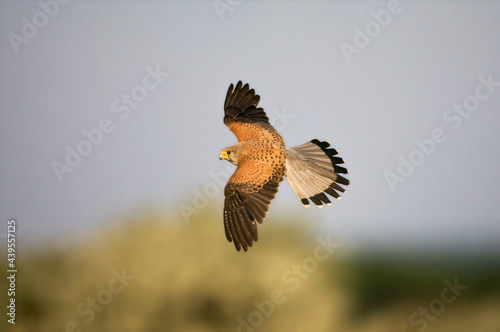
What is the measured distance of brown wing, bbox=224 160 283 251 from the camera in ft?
23.4

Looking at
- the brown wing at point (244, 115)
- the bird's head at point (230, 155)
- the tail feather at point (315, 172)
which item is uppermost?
the brown wing at point (244, 115)

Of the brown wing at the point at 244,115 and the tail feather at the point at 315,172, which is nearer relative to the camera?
the tail feather at the point at 315,172

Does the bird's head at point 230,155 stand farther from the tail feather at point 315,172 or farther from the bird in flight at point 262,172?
the tail feather at point 315,172

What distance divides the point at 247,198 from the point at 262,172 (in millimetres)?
351

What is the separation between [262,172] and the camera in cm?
746

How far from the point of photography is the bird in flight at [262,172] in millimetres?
7230

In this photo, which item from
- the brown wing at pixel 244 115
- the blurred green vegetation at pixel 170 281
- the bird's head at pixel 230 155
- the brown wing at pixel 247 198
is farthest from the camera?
the blurred green vegetation at pixel 170 281

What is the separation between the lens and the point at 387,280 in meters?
26.1

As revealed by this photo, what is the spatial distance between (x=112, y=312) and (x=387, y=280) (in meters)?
14.8

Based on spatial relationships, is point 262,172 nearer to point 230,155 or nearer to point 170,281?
point 230,155

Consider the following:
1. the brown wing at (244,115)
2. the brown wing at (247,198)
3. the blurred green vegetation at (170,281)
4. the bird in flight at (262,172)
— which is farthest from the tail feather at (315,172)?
the blurred green vegetation at (170,281)

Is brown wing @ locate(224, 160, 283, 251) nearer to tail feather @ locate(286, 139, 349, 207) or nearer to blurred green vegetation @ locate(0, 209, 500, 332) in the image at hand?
tail feather @ locate(286, 139, 349, 207)

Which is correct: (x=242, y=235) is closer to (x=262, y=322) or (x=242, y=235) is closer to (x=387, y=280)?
(x=262, y=322)

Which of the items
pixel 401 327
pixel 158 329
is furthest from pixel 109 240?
pixel 401 327
